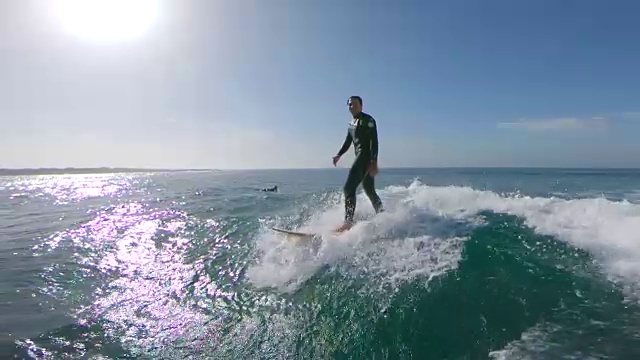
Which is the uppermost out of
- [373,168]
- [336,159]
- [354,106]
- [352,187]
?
[354,106]

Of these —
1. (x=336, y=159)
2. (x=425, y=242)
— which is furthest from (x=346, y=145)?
(x=425, y=242)

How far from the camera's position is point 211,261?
8062 millimetres

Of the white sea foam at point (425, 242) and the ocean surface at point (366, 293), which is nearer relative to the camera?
the ocean surface at point (366, 293)

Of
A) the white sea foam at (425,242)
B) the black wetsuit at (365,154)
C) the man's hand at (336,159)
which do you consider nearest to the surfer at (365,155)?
the black wetsuit at (365,154)

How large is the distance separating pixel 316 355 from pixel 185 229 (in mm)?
8200

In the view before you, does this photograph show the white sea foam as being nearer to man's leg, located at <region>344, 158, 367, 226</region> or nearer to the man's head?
man's leg, located at <region>344, 158, 367, 226</region>

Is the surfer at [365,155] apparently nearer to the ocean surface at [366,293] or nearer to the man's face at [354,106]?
the man's face at [354,106]

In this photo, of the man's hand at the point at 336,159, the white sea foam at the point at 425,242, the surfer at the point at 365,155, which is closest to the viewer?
the white sea foam at the point at 425,242

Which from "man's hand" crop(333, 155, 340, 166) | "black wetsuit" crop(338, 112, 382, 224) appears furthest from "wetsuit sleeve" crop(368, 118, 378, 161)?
"man's hand" crop(333, 155, 340, 166)

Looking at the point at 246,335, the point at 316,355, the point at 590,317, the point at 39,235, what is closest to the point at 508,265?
the point at 590,317

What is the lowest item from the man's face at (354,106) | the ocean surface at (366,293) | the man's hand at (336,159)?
the ocean surface at (366,293)

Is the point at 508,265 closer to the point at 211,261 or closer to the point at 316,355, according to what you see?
the point at 316,355

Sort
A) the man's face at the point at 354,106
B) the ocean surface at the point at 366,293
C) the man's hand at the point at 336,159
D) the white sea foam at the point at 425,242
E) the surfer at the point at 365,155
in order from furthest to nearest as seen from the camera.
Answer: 1. the man's hand at the point at 336,159
2. the man's face at the point at 354,106
3. the surfer at the point at 365,155
4. the white sea foam at the point at 425,242
5. the ocean surface at the point at 366,293

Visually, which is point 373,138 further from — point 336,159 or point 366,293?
point 366,293
